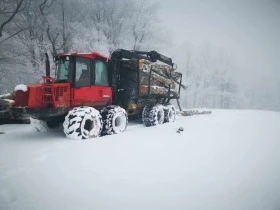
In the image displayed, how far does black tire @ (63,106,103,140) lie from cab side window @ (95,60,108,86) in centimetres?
181

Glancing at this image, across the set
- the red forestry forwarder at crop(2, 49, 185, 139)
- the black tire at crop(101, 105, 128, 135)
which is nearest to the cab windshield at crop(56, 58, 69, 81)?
the red forestry forwarder at crop(2, 49, 185, 139)

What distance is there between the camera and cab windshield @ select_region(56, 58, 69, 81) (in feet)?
26.6

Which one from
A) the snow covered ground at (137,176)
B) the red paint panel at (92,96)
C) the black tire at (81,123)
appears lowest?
the snow covered ground at (137,176)

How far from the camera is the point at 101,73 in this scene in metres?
8.94

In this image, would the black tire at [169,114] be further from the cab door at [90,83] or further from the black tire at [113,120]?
the cab door at [90,83]

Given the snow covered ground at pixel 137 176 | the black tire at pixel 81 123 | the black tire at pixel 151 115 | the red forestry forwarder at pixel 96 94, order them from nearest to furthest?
the snow covered ground at pixel 137 176
the black tire at pixel 81 123
the red forestry forwarder at pixel 96 94
the black tire at pixel 151 115

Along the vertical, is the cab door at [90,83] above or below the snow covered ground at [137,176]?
above

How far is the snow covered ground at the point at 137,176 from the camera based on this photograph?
10.1ft

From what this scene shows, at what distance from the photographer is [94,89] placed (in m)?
8.47

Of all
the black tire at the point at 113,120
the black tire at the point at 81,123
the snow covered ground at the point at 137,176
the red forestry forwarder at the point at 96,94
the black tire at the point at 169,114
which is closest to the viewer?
the snow covered ground at the point at 137,176

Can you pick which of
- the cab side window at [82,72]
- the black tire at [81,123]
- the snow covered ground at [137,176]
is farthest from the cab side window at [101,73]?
the snow covered ground at [137,176]

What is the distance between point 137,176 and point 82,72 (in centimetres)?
537

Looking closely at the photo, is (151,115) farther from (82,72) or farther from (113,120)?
(82,72)

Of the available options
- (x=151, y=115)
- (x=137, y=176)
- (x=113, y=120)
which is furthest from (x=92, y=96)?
(x=137, y=176)
